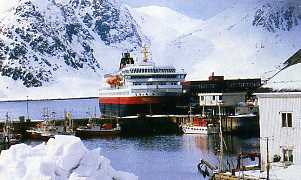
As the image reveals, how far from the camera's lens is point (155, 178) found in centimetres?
4138

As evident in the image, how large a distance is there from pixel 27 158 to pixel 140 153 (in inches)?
1540

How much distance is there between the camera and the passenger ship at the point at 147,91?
301 ft

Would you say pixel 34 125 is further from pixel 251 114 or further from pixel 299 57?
pixel 299 57

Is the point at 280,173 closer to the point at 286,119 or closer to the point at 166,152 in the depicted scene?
the point at 286,119

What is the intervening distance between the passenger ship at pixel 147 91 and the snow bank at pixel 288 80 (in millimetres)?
59806

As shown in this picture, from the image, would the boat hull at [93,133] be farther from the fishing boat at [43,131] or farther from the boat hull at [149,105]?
the boat hull at [149,105]

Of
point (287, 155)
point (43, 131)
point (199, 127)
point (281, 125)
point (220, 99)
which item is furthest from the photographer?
point (220, 99)

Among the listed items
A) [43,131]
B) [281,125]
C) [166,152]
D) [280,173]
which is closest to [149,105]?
[43,131]

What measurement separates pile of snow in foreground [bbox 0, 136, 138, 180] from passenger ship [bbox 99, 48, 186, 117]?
7013cm

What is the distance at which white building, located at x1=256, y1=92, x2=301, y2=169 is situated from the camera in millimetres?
27766

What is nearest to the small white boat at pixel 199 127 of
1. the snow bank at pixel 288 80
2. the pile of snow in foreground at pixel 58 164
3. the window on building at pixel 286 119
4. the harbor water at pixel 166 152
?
the harbor water at pixel 166 152

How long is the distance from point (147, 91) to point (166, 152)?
36604 mm

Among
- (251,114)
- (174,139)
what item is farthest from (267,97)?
(251,114)

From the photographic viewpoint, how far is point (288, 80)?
28.8m
